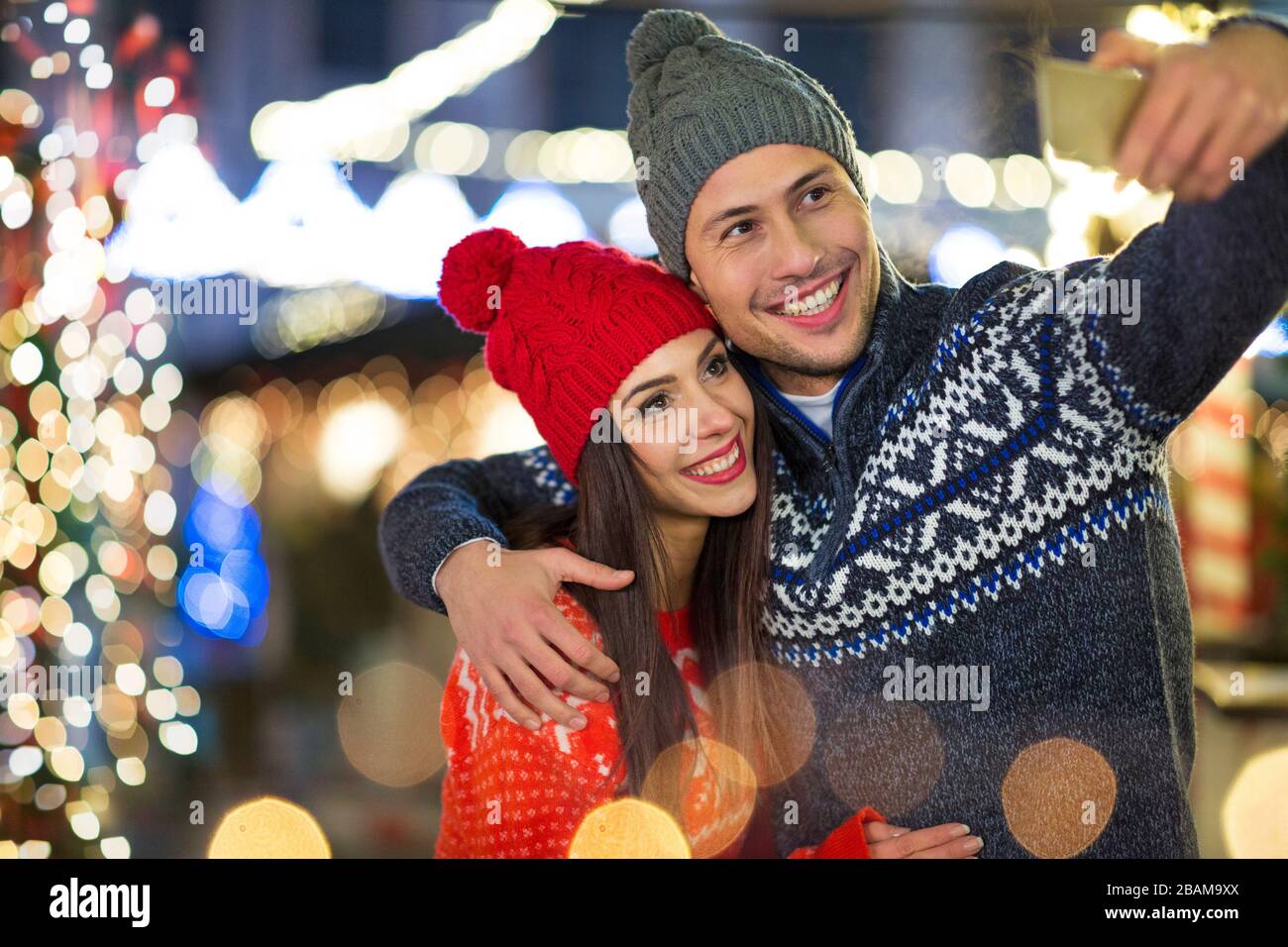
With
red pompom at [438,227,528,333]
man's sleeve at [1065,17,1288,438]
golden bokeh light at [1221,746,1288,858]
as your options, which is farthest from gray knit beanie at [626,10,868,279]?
golden bokeh light at [1221,746,1288,858]

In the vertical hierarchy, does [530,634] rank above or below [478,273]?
below

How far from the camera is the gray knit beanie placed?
161 centimetres

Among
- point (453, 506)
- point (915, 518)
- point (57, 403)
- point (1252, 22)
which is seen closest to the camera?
point (1252, 22)

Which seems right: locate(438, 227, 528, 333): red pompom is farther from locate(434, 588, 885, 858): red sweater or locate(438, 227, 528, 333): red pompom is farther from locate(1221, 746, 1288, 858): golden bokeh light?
locate(1221, 746, 1288, 858): golden bokeh light

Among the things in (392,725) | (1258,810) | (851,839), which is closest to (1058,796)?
(851,839)

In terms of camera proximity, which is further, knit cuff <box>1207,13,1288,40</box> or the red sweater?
the red sweater

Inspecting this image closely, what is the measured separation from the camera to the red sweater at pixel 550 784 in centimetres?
159

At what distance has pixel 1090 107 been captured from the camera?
114cm

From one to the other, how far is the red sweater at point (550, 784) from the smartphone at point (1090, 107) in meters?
0.91

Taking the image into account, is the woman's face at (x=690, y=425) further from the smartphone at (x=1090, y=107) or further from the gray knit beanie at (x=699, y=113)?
the smartphone at (x=1090, y=107)

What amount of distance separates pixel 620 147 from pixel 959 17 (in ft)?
7.52

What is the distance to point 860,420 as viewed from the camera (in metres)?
1.61

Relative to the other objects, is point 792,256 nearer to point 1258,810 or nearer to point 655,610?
point 655,610

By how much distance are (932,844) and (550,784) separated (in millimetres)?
549
